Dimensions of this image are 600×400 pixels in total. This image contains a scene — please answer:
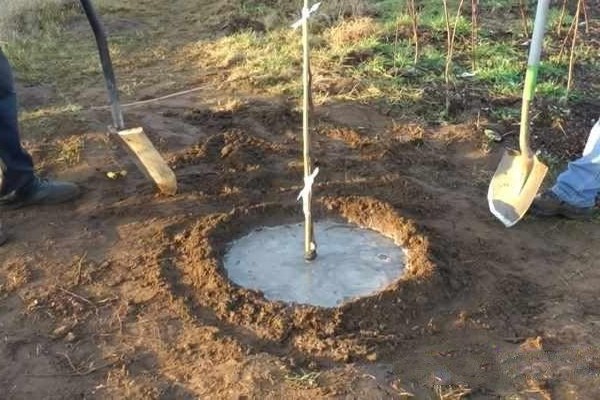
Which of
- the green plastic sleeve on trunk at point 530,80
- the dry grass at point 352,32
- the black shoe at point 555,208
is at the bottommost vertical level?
the black shoe at point 555,208

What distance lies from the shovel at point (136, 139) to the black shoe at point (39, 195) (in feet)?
1.32

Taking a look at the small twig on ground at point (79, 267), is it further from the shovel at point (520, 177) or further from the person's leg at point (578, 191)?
the person's leg at point (578, 191)

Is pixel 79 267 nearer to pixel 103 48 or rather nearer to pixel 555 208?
pixel 103 48

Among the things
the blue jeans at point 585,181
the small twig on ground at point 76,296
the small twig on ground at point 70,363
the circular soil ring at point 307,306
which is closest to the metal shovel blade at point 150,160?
the circular soil ring at point 307,306

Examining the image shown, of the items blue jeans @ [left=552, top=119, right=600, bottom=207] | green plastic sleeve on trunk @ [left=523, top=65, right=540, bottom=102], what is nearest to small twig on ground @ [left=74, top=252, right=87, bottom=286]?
green plastic sleeve on trunk @ [left=523, top=65, right=540, bottom=102]

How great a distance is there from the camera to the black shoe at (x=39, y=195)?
3.74m

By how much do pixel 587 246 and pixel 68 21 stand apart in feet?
17.8

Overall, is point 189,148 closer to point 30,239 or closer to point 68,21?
point 30,239

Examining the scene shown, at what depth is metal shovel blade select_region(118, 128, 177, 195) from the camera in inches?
144

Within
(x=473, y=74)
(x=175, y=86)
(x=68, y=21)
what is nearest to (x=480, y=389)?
(x=473, y=74)

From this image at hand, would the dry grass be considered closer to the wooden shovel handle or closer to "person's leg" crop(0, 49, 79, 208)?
the wooden shovel handle

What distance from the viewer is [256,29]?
6488 millimetres

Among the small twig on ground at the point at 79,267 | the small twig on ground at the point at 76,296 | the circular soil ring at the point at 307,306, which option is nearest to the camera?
the circular soil ring at the point at 307,306

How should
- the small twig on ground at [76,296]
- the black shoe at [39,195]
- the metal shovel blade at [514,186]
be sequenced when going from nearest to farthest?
the small twig on ground at [76,296] < the metal shovel blade at [514,186] < the black shoe at [39,195]
